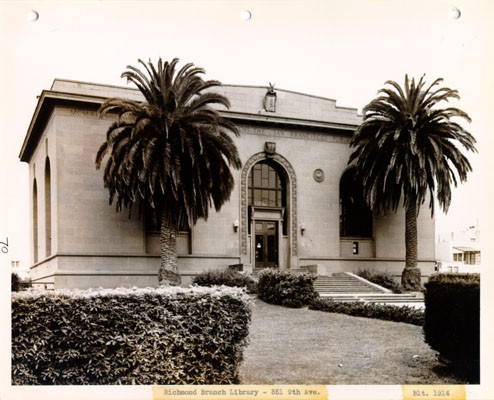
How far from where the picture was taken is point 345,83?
17250 millimetres

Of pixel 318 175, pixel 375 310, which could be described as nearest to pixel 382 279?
pixel 318 175

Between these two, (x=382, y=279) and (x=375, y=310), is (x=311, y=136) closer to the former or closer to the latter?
(x=382, y=279)

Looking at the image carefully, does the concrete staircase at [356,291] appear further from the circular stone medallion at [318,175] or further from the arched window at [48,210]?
the arched window at [48,210]

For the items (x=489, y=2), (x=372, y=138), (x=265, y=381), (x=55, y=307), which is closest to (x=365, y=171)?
(x=372, y=138)

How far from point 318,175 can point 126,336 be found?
1947 centimetres

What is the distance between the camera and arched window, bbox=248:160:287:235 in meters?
28.3

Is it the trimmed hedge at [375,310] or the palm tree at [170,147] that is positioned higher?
the palm tree at [170,147]

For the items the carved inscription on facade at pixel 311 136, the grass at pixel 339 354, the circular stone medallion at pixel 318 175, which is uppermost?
the carved inscription on facade at pixel 311 136

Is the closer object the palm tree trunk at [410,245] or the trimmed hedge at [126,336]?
the trimmed hedge at [126,336]

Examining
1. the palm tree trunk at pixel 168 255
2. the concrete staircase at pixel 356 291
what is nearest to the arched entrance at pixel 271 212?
the concrete staircase at pixel 356 291

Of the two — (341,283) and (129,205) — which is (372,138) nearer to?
(341,283)

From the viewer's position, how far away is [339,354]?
44.0 ft

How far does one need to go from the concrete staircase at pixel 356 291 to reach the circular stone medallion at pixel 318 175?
493cm
